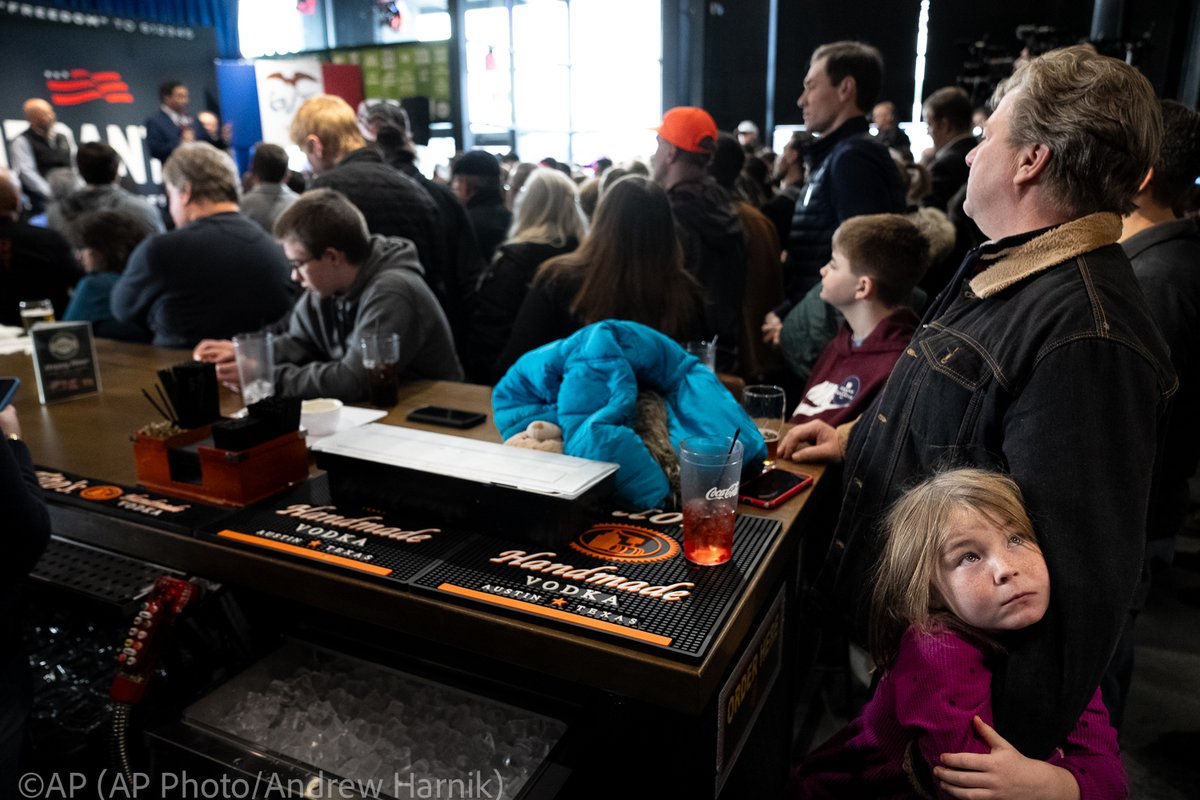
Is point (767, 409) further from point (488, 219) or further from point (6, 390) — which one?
point (488, 219)

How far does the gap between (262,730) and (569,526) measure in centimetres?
70

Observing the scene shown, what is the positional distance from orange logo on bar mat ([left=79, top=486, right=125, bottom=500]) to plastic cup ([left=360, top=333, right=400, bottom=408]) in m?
0.65

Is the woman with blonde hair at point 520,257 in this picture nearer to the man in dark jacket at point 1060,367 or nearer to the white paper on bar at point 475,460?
the white paper on bar at point 475,460

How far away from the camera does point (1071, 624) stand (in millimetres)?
1086

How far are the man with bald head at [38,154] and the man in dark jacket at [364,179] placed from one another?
5.01m

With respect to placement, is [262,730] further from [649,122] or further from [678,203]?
[649,122]

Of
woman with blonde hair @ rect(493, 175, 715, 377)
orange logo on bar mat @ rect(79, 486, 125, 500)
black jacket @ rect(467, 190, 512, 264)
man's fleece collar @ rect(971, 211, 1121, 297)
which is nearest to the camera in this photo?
man's fleece collar @ rect(971, 211, 1121, 297)

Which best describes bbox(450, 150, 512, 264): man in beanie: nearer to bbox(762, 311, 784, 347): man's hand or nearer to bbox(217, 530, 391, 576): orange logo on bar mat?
bbox(762, 311, 784, 347): man's hand

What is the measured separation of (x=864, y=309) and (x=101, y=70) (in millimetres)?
10467

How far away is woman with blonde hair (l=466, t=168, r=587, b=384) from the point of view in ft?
9.77

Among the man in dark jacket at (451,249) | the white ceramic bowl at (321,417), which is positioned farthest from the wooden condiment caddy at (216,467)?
the man in dark jacket at (451,249)

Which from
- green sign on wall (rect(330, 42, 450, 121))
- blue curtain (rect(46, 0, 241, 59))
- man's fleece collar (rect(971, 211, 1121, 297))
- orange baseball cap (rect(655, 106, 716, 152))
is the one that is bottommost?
man's fleece collar (rect(971, 211, 1121, 297))

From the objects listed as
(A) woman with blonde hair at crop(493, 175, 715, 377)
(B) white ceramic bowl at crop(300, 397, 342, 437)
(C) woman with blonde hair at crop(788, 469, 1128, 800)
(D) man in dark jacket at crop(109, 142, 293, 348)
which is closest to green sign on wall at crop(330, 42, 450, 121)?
(D) man in dark jacket at crop(109, 142, 293, 348)

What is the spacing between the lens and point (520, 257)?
300 cm
